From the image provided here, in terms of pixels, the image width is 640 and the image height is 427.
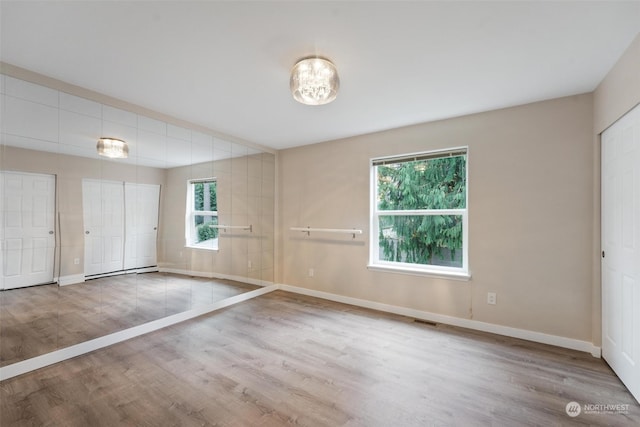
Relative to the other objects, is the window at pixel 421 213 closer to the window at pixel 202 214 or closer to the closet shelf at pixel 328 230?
the closet shelf at pixel 328 230

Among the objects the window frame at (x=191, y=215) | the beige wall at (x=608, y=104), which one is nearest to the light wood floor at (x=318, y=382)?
the beige wall at (x=608, y=104)

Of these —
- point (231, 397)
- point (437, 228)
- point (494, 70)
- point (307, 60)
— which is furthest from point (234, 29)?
point (437, 228)

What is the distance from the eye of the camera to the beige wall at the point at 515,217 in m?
2.49

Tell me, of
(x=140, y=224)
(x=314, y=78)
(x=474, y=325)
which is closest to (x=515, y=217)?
(x=474, y=325)

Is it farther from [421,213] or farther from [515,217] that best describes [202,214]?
[515,217]

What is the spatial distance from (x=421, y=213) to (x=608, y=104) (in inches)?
70.5

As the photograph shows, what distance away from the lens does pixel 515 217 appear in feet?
9.02

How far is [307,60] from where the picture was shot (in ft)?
→ 6.23

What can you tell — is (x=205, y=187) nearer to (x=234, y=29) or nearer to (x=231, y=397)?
(x=234, y=29)

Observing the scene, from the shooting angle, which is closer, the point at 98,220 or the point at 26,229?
the point at 26,229

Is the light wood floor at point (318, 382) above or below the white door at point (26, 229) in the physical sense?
below

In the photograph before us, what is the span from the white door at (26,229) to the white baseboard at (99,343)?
59 cm

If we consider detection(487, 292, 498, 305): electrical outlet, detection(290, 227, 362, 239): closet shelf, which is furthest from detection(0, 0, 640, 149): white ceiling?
detection(487, 292, 498, 305): electrical outlet

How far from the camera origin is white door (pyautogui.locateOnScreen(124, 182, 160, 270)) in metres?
2.73
